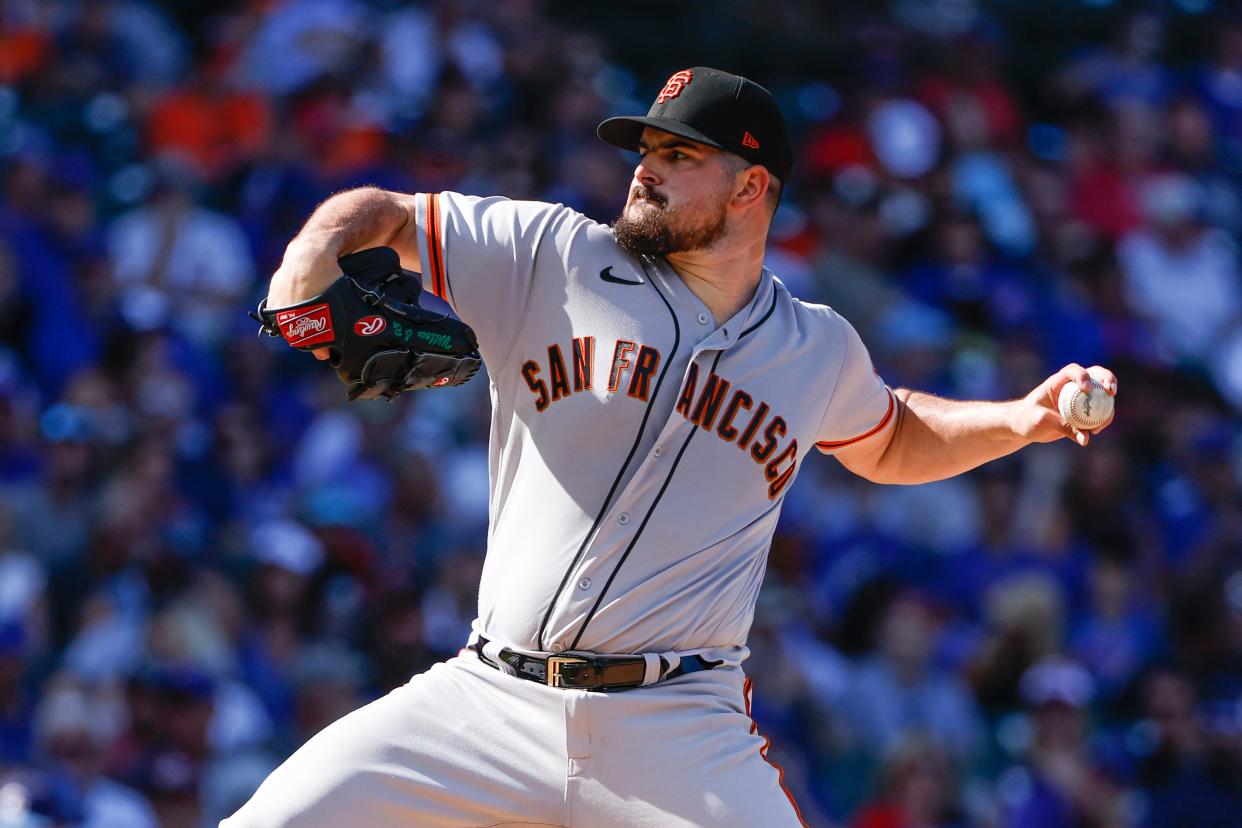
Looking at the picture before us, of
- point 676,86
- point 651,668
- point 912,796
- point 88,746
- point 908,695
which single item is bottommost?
point 912,796

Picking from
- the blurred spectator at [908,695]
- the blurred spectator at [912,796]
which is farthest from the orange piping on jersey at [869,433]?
the blurred spectator at [908,695]

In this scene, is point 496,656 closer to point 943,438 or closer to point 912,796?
point 943,438

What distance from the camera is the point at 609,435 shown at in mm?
3805

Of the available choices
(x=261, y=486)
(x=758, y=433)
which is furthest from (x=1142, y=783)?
(x=758, y=433)

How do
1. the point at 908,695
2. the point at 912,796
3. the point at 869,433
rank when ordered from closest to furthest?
the point at 869,433, the point at 912,796, the point at 908,695

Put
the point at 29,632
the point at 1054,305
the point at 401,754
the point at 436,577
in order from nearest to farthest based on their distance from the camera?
the point at 401,754 → the point at 29,632 → the point at 436,577 → the point at 1054,305

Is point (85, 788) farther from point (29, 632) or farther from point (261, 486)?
point (261, 486)

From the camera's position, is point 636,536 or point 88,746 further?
point 88,746

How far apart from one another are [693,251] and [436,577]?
3.62 metres

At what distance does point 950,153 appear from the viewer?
10.3 m

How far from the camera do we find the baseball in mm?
3816

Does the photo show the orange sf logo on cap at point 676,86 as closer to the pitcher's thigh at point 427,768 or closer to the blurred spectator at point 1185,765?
the pitcher's thigh at point 427,768

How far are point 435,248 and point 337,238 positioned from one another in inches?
13.2

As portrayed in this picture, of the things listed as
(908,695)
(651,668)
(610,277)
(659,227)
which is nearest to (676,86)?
(659,227)
